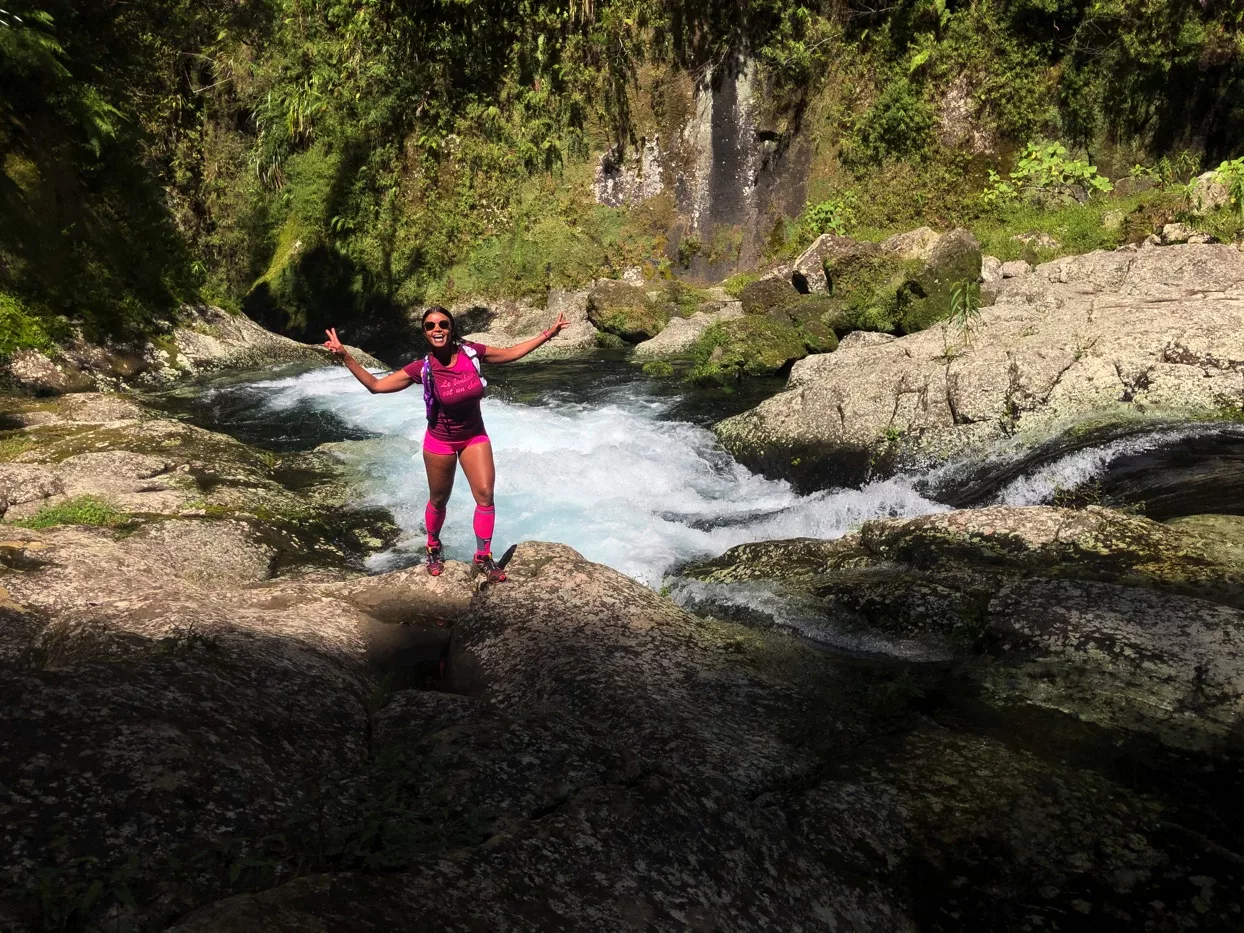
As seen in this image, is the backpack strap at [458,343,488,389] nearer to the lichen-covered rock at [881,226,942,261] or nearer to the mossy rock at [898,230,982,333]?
the mossy rock at [898,230,982,333]

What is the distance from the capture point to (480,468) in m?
6.33

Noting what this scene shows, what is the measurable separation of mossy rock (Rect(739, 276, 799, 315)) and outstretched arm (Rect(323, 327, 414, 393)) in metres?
13.1

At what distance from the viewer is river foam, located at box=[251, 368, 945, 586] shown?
28.5 ft

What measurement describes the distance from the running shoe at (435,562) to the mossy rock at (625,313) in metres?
14.3

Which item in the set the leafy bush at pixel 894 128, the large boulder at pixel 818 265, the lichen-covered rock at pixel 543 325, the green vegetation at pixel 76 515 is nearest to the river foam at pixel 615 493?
the green vegetation at pixel 76 515

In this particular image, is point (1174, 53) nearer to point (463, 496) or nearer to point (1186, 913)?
point (463, 496)

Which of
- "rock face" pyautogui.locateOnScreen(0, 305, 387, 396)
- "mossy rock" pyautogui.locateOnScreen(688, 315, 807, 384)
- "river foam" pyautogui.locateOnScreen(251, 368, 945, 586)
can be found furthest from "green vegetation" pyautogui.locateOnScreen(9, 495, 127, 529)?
"mossy rock" pyautogui.locateOnScreen(688, 315, 807, 384)

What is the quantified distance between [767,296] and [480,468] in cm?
1347

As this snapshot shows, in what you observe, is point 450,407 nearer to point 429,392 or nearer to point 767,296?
point 429,392

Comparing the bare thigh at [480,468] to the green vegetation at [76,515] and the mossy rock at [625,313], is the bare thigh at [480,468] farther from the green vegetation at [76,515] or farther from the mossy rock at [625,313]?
the mossy rock at [625,313]

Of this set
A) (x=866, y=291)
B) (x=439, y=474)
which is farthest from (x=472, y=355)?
(x=866, y=291)

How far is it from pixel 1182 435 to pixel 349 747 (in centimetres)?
836

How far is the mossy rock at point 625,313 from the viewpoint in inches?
794

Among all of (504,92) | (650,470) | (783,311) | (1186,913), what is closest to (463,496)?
(650,470)
